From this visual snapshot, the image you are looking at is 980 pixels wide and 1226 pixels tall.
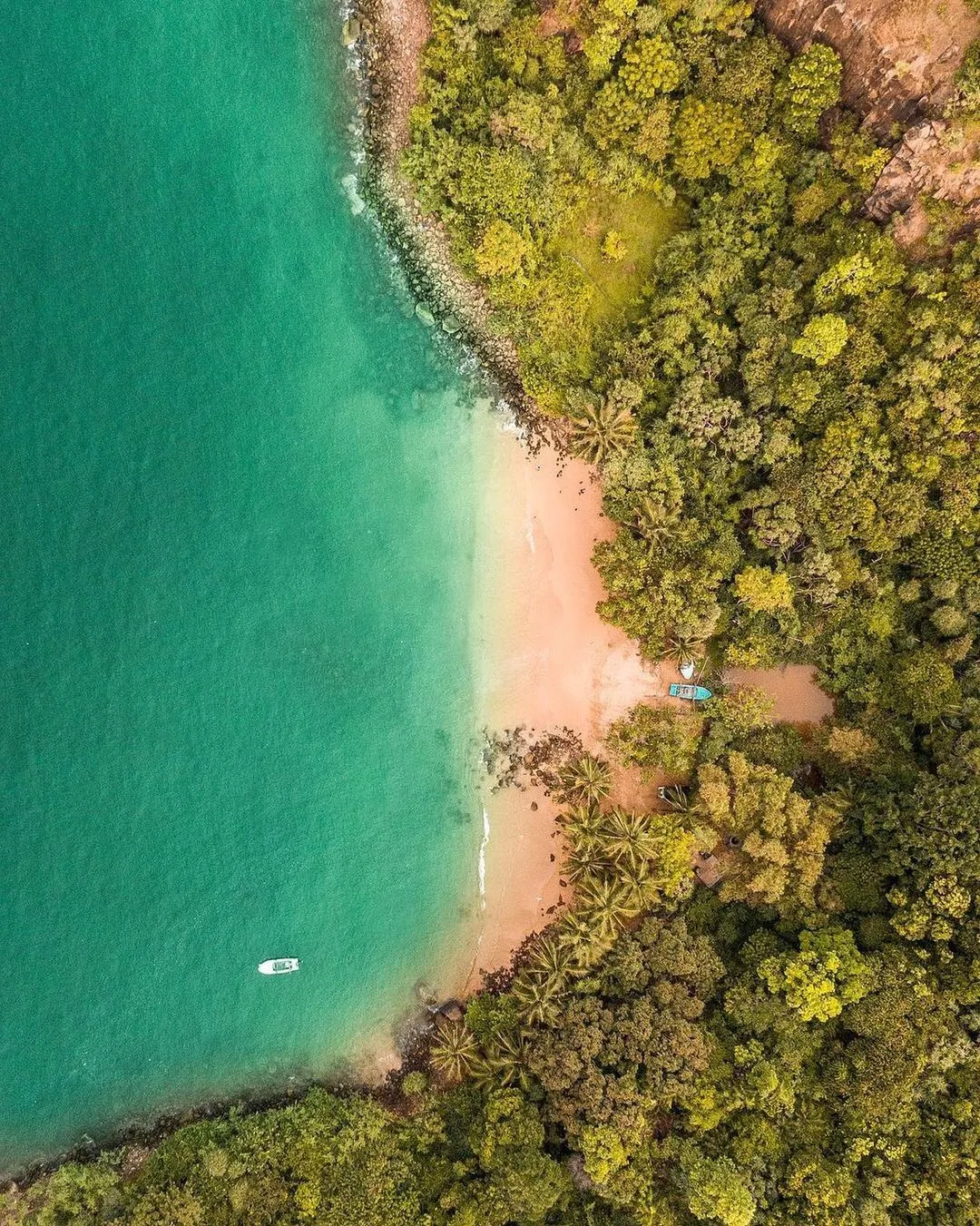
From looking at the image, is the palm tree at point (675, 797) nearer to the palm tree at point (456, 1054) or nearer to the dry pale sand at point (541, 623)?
the dry pale sand at point (541, 623)

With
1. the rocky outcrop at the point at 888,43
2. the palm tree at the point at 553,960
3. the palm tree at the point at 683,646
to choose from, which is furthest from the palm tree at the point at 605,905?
the rocky outcrop at the point at 888,43

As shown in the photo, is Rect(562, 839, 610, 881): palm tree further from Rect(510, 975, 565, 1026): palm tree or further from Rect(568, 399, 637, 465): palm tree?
Rect(568, 399, 637, 465): palm tree

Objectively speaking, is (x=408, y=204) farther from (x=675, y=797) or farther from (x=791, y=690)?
(x=675, y=797)

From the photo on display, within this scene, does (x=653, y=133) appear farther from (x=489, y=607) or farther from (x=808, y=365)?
(x=489, y=607)

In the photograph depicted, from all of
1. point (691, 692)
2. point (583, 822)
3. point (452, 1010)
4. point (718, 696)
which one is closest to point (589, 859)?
point (583, 822)

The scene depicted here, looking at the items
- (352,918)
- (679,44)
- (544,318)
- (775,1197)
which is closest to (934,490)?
(544,318)

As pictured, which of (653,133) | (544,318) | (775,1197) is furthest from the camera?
(544,318)
